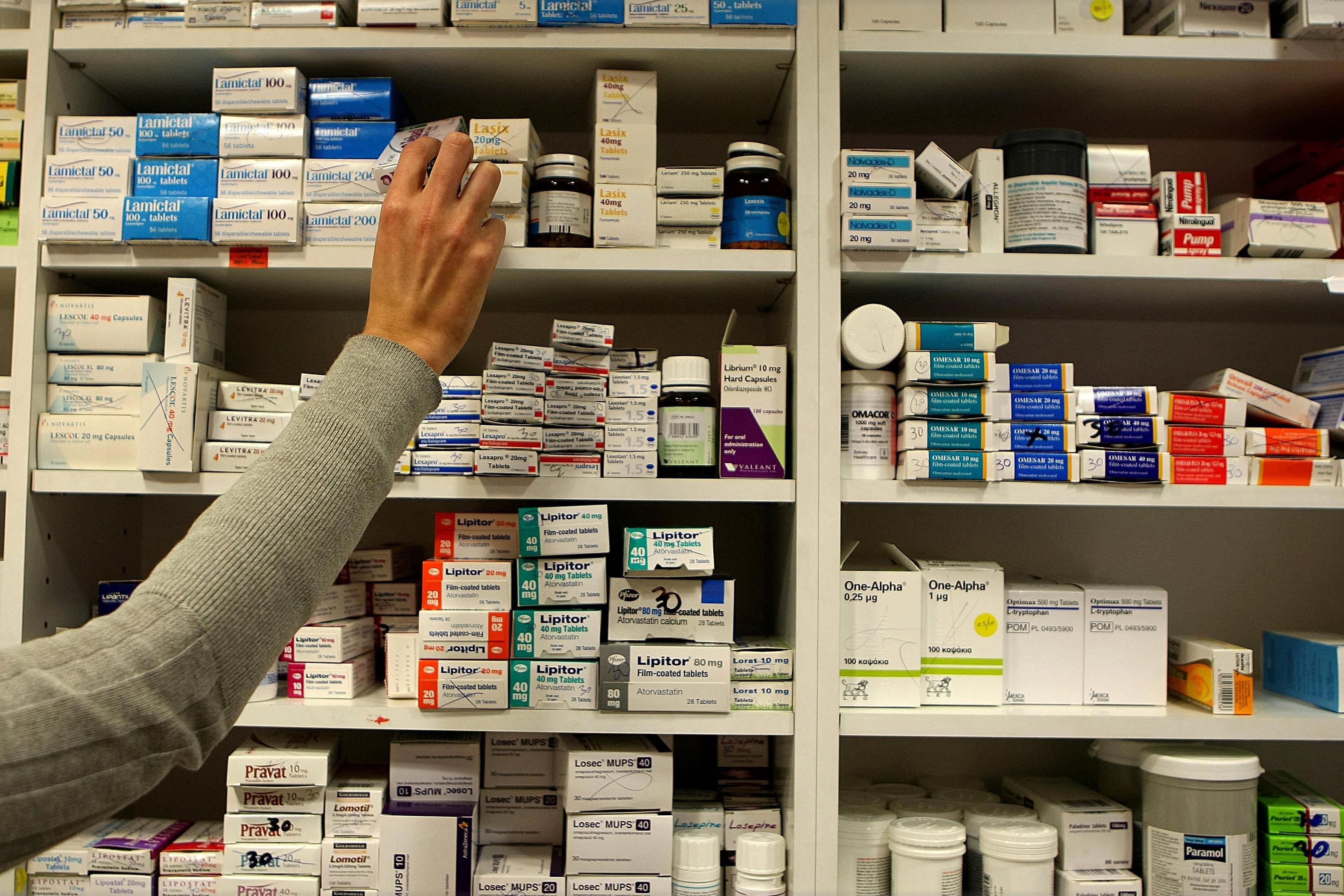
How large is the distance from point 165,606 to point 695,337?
4.63 ft

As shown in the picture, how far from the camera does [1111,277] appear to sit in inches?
56.6

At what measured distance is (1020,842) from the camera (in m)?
1.37

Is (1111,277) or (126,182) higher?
(126,182)

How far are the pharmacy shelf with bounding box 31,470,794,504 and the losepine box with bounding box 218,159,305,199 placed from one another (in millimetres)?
477

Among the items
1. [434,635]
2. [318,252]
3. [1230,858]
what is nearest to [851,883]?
[1230,858]

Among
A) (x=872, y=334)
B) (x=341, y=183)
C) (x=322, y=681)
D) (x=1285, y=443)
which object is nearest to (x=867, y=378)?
(x=872, y=334)

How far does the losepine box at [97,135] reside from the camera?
1.46 meters

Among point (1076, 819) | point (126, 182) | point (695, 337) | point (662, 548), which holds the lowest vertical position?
point (1076, 819)

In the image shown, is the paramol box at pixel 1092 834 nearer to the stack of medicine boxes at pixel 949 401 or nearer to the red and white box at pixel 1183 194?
the stack of medicine boxes at pixel 949 401

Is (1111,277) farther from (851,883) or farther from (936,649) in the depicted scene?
(851,883)

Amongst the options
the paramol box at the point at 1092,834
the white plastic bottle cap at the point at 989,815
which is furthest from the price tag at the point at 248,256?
the paramol box at the point at 1092,834

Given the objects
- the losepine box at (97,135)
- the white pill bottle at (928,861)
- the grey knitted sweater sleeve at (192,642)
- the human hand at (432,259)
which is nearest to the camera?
the grey knitted sweater sleeve at (192,642)

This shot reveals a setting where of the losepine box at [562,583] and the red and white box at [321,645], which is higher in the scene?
the losepine box at [562,583]

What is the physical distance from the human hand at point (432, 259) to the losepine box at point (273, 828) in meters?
1.04
